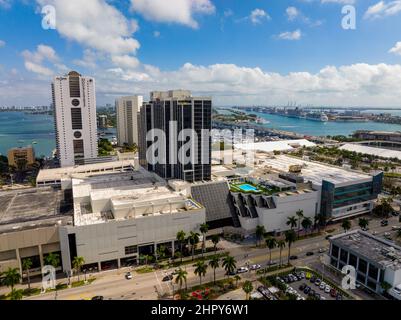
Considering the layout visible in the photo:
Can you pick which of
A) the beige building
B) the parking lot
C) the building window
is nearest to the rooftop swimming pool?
the parking lot

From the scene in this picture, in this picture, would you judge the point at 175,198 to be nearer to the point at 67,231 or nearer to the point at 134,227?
the point at 134,227

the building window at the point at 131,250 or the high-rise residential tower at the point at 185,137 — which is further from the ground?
the high-rise residential tower at the point at 185,137

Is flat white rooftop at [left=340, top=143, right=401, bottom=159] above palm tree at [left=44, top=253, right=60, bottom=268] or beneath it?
above

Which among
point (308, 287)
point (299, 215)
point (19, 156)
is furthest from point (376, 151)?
point (19, 156)

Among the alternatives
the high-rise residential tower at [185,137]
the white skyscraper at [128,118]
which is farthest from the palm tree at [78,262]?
the white skyscraper at [128,118]

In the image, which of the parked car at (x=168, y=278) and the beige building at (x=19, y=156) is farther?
the beige building at (x=19, y=156)

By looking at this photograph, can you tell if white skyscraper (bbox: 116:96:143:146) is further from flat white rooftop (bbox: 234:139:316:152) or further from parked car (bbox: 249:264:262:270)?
parked car (bbox: 249:264:262:270)

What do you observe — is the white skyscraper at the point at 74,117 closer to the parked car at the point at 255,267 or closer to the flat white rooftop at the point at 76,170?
the flat white rooftop at the point at 76,170
